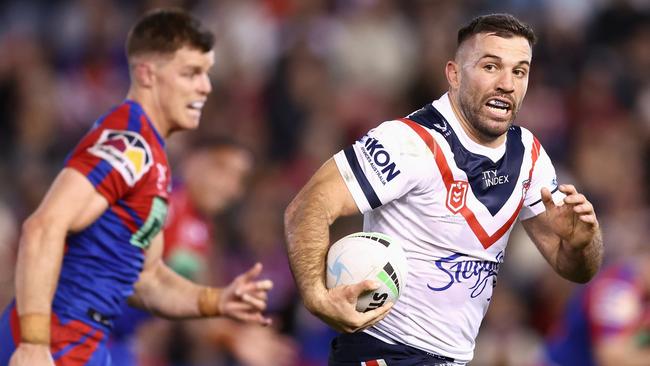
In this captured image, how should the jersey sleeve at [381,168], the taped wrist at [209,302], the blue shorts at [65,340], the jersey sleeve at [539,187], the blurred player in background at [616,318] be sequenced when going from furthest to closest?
the blurred player in background at [616,318], the taped wrist at [209,302], the blue shorts at [65,340], the jersey sleeve at [539,187], the jersey sleeve at [381,168]

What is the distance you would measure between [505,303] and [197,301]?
187 inches

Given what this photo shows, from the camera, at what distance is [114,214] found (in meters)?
6.54

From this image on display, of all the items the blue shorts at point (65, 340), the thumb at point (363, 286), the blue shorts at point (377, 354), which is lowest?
the blue shorts at point (65, 340)

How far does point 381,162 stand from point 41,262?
1679mm

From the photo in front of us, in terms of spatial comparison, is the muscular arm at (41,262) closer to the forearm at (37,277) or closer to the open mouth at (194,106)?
the forearm at (37,277)

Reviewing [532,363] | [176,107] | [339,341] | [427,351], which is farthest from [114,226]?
[532,363]

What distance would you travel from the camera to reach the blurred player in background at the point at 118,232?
6.04m

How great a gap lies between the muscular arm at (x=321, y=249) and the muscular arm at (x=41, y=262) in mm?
1144

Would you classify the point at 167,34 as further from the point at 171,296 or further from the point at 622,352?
the point at 622,352

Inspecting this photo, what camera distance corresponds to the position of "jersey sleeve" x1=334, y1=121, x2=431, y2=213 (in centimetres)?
566

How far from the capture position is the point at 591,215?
592 centimetres

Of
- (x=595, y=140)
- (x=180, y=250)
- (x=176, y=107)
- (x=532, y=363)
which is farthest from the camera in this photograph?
(x=595, y=140)

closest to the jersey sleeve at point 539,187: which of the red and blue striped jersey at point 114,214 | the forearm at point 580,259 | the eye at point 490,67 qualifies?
the forearm at point 580,259

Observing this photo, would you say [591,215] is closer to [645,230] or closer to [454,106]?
[454,106]
